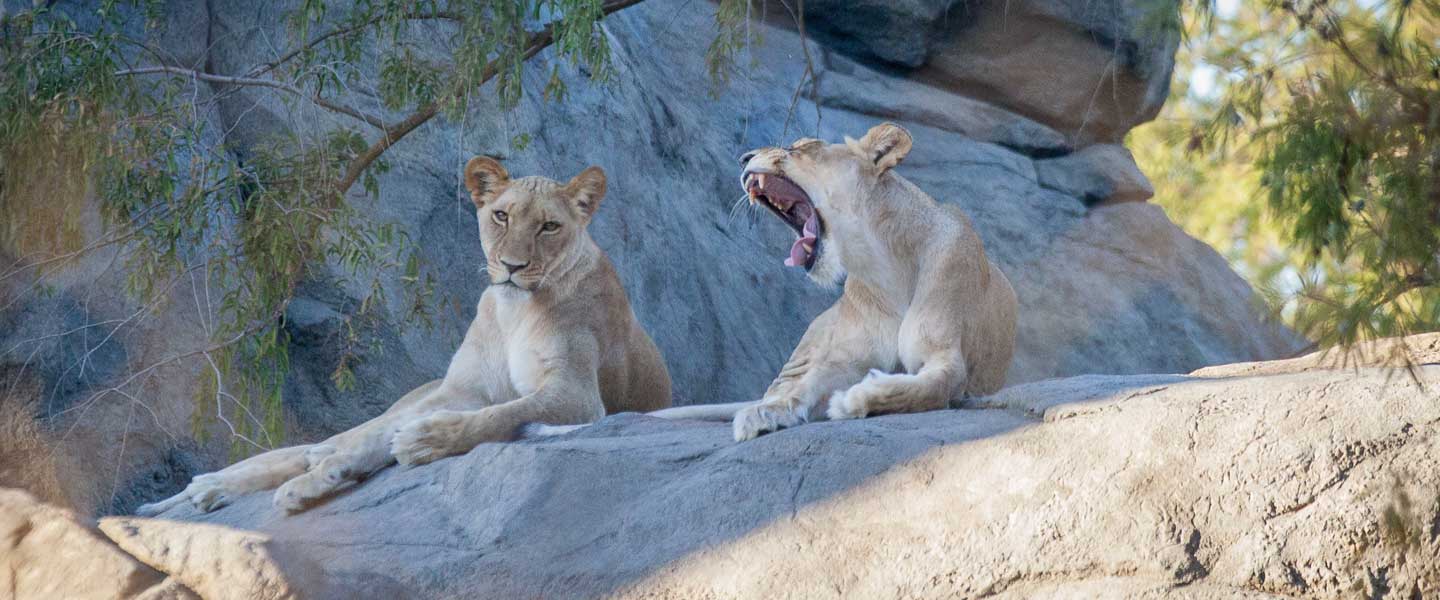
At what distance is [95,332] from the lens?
Answer: 7754 mm

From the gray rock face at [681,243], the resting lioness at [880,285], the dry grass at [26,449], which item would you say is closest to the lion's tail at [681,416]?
the resting lioness at [880,285]

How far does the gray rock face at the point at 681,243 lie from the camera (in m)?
7.80

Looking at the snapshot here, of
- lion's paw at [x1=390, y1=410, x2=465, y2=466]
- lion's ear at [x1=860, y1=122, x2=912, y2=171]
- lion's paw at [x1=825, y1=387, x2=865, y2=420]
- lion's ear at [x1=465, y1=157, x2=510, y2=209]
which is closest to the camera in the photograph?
lion's paw at [x1=825, y1=387, x2=865, y2=420]

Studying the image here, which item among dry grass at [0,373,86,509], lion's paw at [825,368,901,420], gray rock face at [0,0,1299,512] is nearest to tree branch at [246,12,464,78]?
gray rock face at [0,0,1299,512]

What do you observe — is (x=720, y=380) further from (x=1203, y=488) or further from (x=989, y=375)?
(x=1203, y=488)

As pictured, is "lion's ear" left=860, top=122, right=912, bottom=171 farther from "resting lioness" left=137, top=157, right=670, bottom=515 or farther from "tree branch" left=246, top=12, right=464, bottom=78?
"tree branch" left=246, top=12, right=464, bottom=78

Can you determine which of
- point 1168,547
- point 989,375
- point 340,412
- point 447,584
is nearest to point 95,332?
point 340,412

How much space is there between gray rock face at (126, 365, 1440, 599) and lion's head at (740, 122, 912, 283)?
1243 mm

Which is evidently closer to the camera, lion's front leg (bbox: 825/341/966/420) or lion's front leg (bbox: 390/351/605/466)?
lion's front leg (bbox: 825/341/966/420)

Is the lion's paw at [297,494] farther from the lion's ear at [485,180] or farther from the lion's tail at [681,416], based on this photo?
the lion's ear at [485,180]

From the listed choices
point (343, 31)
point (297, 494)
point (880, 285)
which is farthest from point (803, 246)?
Result: point (343, 31)

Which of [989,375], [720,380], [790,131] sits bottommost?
[720,380]

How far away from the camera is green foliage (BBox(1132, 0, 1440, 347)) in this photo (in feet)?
10.4

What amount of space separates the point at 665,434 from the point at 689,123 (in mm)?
5793
